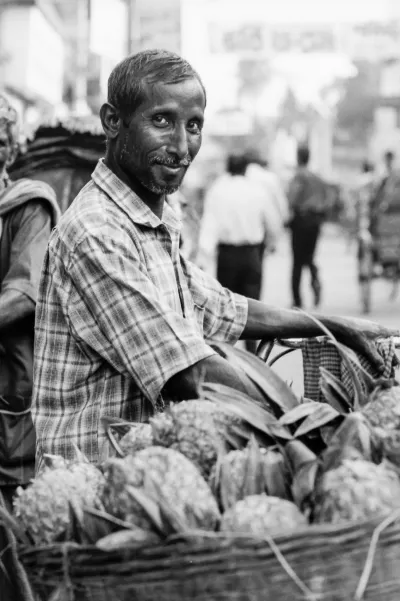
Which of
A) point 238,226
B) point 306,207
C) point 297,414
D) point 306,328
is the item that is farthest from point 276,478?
point 306,207

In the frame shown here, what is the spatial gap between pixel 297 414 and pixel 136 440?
1.02ft

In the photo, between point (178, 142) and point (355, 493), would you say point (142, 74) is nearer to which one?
point (178, 142)

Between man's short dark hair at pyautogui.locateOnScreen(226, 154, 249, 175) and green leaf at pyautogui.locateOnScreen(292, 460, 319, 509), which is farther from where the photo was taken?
man's short dark hair at pyautogui.locateOnScreen(226, 154, 249, 175)

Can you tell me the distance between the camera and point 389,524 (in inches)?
62.3

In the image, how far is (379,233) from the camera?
13719mm

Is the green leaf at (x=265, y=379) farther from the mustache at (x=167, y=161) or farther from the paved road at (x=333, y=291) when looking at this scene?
the paved road at (x=333, y=291)

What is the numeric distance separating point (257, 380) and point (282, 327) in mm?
983

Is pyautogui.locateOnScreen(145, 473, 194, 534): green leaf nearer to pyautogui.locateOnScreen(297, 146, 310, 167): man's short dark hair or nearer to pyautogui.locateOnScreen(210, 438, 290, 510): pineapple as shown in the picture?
pyautogui.locateOnScreen(210, 438, 290, 510): pineapple

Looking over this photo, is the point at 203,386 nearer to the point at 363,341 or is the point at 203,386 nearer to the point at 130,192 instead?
the point at 130,192

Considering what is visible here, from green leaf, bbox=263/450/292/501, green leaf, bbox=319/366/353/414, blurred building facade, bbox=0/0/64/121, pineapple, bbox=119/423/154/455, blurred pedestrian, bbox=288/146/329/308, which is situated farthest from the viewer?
blurred building facade, bbox=0/0/64/121

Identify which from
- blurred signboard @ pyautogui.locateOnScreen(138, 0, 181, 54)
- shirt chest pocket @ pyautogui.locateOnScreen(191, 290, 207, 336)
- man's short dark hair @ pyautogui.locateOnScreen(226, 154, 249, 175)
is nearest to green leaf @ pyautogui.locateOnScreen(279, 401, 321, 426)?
shirt chest pocket @ pyautogui.locateOnScreen(191, 290, 207, 336)

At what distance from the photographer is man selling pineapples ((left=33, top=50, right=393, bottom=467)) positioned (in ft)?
7.60

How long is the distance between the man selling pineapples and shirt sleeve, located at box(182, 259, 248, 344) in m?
0.29

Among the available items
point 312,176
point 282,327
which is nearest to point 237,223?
point 312,176
